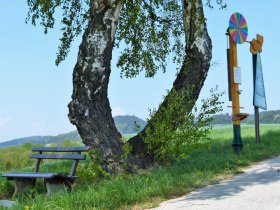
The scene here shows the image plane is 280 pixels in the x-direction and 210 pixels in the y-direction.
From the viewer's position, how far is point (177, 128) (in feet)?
34.0

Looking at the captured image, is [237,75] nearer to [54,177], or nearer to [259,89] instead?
[259,89]

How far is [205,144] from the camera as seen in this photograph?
1006 cm

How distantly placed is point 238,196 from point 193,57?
5.05 m

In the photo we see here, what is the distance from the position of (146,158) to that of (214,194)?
3.72 meters

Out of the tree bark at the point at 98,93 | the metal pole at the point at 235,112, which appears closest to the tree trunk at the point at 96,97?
the tree bark at the point at 98,93

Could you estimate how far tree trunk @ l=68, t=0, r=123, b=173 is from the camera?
10086 millimetres

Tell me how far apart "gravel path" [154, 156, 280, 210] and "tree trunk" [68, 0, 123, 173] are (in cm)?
266

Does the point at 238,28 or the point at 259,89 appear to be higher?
the point at 238,28

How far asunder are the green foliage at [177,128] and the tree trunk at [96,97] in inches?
31.8

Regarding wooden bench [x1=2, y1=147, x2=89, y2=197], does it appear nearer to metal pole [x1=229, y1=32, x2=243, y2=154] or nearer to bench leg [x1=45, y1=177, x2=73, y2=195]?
bench leg [x1=45, y1=177, x2=73, y2=195]

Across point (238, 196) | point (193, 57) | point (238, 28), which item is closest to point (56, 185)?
point (238, 196)

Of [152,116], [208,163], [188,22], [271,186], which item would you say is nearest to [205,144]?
[208,163]

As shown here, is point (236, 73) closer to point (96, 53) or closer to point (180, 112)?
point (180, 112)

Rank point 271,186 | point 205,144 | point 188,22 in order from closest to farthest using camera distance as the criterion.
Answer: point 271,186, point 205,144, point 188,22
